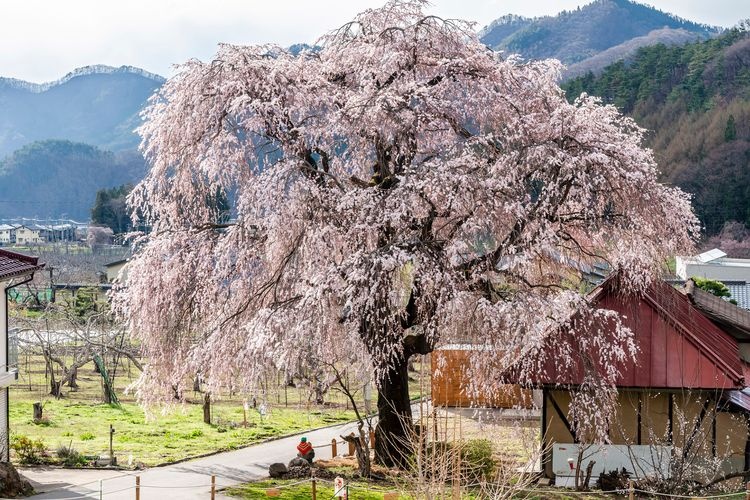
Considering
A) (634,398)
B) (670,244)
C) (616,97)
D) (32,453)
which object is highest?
(616,97)

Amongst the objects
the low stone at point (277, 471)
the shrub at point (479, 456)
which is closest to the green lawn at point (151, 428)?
the low stone at point (277, 471)

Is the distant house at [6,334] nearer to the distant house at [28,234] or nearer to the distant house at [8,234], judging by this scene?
the distant house at [28,234]

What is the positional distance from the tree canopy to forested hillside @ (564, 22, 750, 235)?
4716 cm

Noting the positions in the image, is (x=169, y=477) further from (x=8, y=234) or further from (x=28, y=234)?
(x=8, y=234)

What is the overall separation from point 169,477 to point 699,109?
7695cm

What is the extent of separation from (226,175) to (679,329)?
10058 millimetres

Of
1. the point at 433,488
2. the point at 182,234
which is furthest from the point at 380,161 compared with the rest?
the point at 433,488

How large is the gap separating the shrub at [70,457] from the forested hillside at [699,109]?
49777 mm

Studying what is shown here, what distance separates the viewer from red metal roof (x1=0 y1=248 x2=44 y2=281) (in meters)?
20.4

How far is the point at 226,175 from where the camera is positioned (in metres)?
18.9

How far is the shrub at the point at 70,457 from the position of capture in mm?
21938

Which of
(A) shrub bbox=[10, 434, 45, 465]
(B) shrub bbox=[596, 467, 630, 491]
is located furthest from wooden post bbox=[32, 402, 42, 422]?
(B) shrub bbox=[596, 467, 630, 491]

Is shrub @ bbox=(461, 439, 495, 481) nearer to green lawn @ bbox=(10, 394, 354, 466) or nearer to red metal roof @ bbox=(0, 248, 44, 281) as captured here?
green lawn @ bbox=(10, 394, 354, 466)

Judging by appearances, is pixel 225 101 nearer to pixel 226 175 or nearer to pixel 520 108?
pixel 226 175
